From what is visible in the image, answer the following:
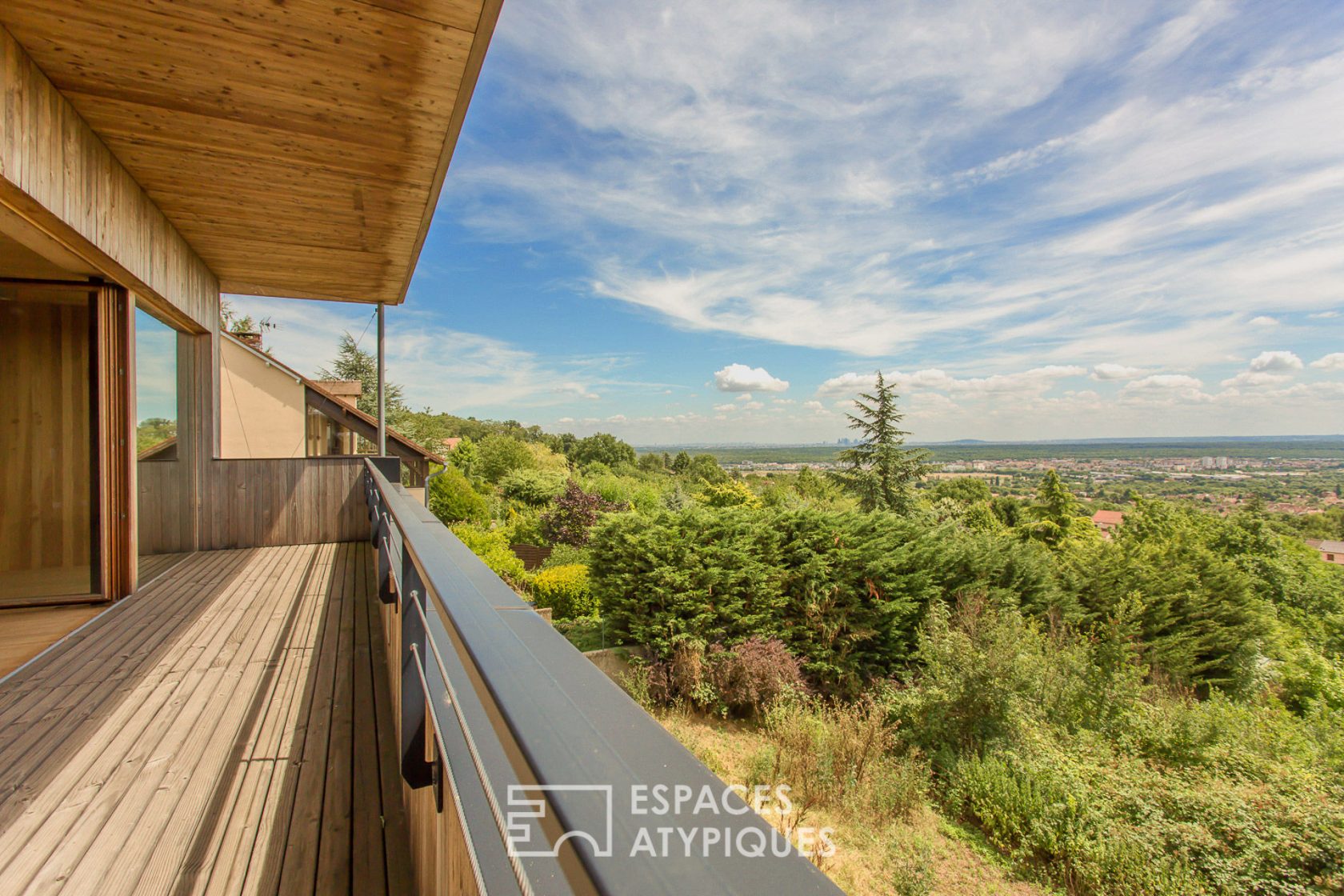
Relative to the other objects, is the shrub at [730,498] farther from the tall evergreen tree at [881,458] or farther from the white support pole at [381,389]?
the white support pole at [381,389]

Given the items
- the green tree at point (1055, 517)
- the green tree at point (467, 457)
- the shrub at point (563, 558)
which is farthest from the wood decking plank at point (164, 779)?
the green tree at point (1055, 517)

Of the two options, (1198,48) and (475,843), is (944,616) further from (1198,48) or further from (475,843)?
(1198,48)

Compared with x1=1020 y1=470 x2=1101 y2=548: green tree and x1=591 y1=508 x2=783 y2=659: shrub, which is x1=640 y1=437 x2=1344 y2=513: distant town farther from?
x1=591 y1=508 x2=783 y2=659: shrub

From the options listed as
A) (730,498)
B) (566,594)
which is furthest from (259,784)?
(730,498)

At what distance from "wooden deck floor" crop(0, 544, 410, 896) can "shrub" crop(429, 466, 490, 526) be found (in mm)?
13346

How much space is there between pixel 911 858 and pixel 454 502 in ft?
45.4

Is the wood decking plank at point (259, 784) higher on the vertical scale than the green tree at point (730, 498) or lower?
higher

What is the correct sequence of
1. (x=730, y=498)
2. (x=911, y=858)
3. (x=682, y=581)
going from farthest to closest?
(x=730, y=498)
(x=682, y=581)
(x=911, y=858)

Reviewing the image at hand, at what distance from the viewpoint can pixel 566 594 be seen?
13.5m

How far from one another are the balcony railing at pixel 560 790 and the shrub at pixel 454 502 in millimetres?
16030

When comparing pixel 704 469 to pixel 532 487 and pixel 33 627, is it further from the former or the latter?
pixel 33 627

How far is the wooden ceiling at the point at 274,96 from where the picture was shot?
224 cm

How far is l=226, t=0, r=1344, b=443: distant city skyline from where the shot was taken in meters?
13.1

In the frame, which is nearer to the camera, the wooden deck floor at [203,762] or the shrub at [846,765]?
the wooden deck floor at [203,762]
